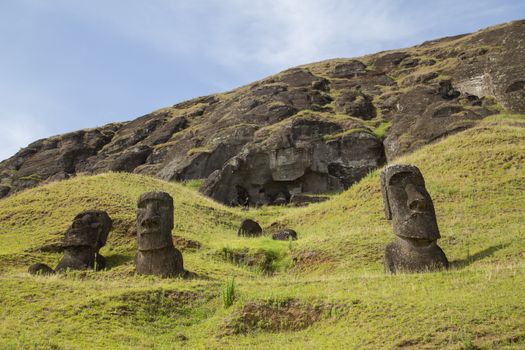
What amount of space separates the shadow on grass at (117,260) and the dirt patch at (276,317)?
9621 millimetres

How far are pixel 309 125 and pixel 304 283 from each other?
33.3 meters

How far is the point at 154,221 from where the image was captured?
1573 cm

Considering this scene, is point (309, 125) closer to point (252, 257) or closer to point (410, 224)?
point (252, 257)

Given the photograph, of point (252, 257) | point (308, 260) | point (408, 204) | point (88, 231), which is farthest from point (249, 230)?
point (408, 204)

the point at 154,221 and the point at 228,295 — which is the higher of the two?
the point at 154,221

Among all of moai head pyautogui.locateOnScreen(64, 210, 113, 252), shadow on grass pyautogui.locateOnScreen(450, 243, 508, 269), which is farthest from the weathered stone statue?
shadow on grass pyautogui.locateOnScreen(450, 243, 508, 269)

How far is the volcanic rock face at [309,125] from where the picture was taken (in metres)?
40.6

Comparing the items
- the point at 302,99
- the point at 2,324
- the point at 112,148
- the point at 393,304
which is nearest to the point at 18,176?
the point at 112,148

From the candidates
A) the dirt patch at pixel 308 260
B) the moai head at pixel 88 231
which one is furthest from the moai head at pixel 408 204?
the moai head at pixel 88 231

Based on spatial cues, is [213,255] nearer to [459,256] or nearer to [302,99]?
[459,256]

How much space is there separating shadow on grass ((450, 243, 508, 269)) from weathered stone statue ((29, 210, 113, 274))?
11.2 metres

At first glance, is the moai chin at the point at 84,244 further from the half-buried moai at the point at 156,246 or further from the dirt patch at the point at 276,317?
the dirt patch at the point at 276,317

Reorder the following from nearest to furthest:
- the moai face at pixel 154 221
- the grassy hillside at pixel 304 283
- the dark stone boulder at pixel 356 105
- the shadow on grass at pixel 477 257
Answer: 1. the grassy hillside at pixel 304 283
2. the shadow on grass at pixel 477 257
3. the moai face at pixel 154 221
4. the dark stone boulder at pixel 356 105

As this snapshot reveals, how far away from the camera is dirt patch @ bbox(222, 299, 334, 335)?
32.3ft
